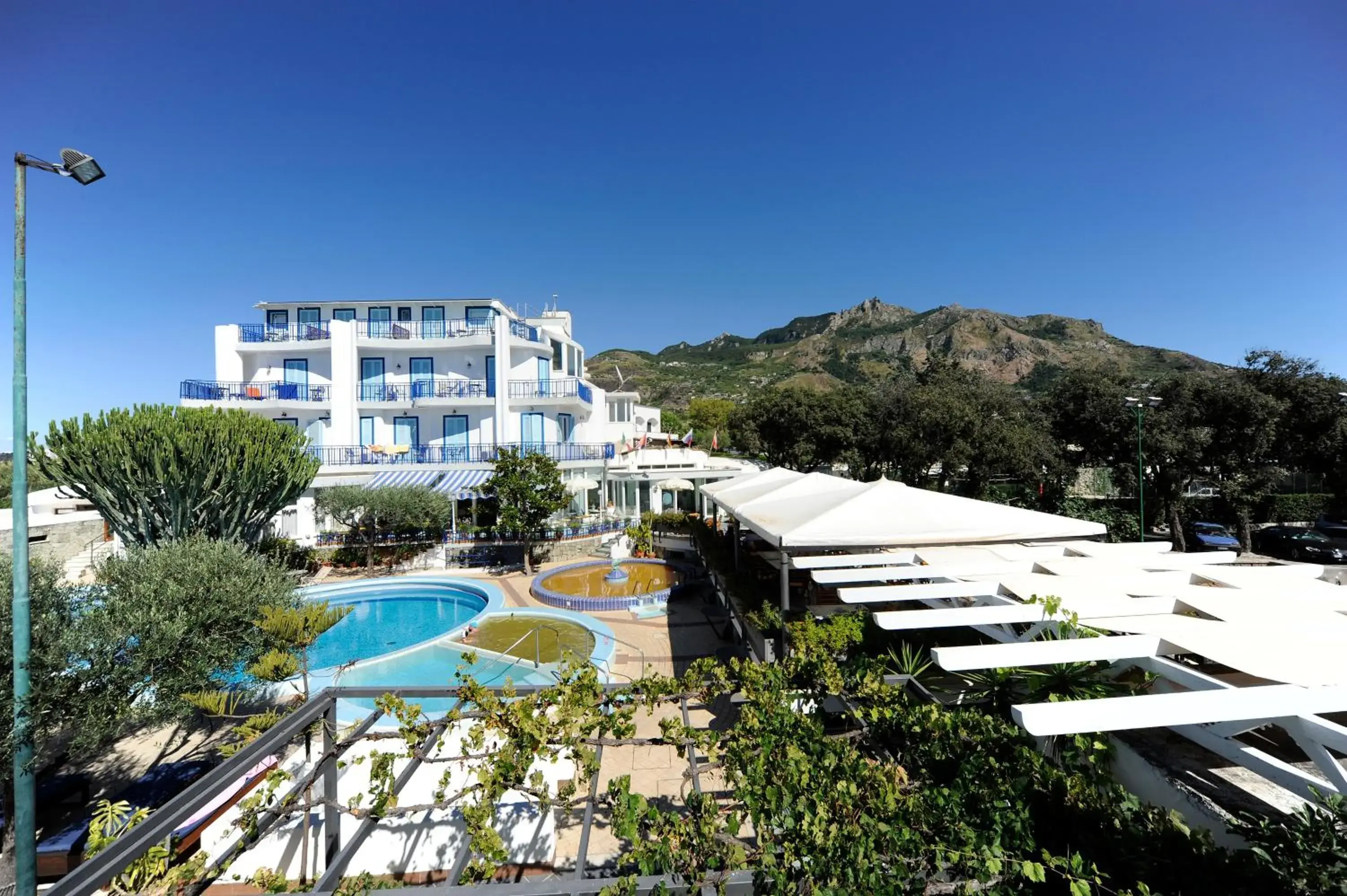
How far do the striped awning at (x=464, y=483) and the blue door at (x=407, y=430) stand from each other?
373 cm

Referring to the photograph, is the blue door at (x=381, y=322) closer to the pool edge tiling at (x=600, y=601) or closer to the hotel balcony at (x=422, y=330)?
the hotel balcony at (x=422, y=330)

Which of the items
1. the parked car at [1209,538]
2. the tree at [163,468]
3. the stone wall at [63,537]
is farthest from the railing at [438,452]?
the parked car at [1209,538]

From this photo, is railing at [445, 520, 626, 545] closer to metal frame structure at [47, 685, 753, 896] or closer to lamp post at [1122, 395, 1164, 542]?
metal frame structure at [47, 685, 753, 896]

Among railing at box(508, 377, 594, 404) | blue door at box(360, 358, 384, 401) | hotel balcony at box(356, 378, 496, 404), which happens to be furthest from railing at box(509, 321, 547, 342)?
blue door at box(360, 358, 384, 401)

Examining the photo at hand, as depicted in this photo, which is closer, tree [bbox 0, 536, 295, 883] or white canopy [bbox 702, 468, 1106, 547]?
tree [bbox 0, 536, 295, 883]

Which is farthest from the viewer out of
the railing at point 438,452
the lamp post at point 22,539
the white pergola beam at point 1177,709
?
the railing at point 438,452

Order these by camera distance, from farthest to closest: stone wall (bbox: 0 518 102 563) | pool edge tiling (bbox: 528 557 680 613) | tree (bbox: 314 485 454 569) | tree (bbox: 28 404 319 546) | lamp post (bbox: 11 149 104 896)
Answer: tree (bbox: 314 485 454 569) → stone wall (bbox: 0 518 102 563) → pool edge tiling (bbox: 528 557 680 613) → tree (bbox: 28 404 319 546) → lamp post (bbox: 11 149 104 896)

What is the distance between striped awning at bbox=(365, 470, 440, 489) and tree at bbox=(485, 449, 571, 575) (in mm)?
5065

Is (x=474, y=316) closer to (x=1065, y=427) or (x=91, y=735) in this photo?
(x=91, y=735)

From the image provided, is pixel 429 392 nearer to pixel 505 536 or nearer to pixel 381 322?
pixel 381 322

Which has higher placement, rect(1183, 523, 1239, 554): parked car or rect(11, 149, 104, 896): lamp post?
rect(11, 149, 104, 896): lamp post

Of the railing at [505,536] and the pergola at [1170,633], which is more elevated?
the pergola at [1170,633]

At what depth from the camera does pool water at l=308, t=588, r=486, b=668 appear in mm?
14109

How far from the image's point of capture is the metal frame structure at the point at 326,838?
2529 mm
